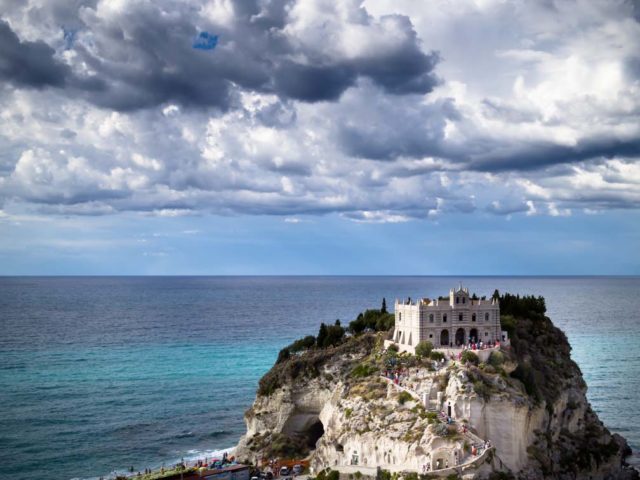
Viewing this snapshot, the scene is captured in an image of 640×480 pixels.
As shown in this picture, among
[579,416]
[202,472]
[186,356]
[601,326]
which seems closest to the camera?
[202,472]

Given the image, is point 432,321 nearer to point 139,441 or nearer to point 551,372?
point 551,372

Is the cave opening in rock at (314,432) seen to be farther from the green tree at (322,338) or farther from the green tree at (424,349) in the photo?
the green tree at (424,349)

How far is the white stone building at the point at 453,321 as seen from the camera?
7750 centimetres

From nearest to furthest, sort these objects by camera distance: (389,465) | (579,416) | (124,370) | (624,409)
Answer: (389,465)
(579,416)
(624,409)
(124,370)

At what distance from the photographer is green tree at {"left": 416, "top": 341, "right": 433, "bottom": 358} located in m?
73.8

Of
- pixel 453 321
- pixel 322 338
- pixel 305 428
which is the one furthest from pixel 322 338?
pixel 453 321

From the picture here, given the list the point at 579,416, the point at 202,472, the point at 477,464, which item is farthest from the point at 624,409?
the point at 202,472

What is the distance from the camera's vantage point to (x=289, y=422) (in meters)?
81.6

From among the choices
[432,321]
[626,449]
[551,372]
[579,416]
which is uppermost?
[432,321]

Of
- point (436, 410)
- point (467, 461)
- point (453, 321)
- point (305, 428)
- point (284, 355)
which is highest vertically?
point (453, 321)

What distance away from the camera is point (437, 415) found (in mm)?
63000

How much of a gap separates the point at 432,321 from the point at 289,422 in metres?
21.9

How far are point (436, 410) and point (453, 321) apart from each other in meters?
16.7

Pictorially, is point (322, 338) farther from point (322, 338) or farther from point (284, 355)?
point (284, 355)
